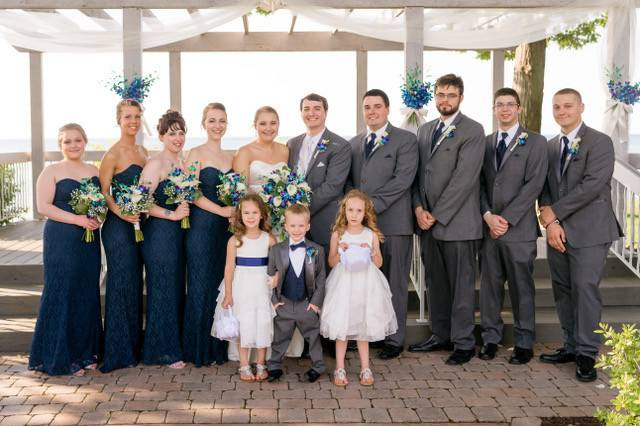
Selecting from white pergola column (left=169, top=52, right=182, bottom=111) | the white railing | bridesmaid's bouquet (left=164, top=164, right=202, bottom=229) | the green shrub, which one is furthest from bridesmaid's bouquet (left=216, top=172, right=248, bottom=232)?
white pergola column (left=169, top=52, right=182, bottom=111)

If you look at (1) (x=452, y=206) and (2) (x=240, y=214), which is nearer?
(2) (x=240, y=214)

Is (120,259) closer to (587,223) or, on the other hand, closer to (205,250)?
(205,250)

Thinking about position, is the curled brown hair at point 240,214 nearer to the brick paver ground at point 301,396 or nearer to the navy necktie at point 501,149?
the brick paver ground at point 301,396

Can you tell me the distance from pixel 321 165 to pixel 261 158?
49 cm

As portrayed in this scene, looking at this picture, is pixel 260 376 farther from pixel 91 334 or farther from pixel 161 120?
pixel 161 120

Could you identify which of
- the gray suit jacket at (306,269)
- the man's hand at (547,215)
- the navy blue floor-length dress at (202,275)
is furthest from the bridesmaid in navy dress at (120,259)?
the man's hand at (547,215)

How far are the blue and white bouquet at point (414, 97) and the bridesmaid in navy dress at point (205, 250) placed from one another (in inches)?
77.9

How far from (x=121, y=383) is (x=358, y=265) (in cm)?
195

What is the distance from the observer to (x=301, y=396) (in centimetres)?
514

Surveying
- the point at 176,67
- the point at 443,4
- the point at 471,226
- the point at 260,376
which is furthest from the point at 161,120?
the point at 176,67

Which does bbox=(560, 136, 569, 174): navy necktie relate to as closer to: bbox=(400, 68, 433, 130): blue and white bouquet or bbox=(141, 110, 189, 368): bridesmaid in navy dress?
bbox=(400, 68, 433, 130): blue and white bouquet

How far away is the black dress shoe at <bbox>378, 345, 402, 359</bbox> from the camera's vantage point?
605 centimetres

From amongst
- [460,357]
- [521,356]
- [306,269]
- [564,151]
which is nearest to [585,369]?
[521,356]

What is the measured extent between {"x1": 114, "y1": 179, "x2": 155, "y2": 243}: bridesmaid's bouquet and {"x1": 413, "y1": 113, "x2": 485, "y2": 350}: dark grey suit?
2.19 metres
